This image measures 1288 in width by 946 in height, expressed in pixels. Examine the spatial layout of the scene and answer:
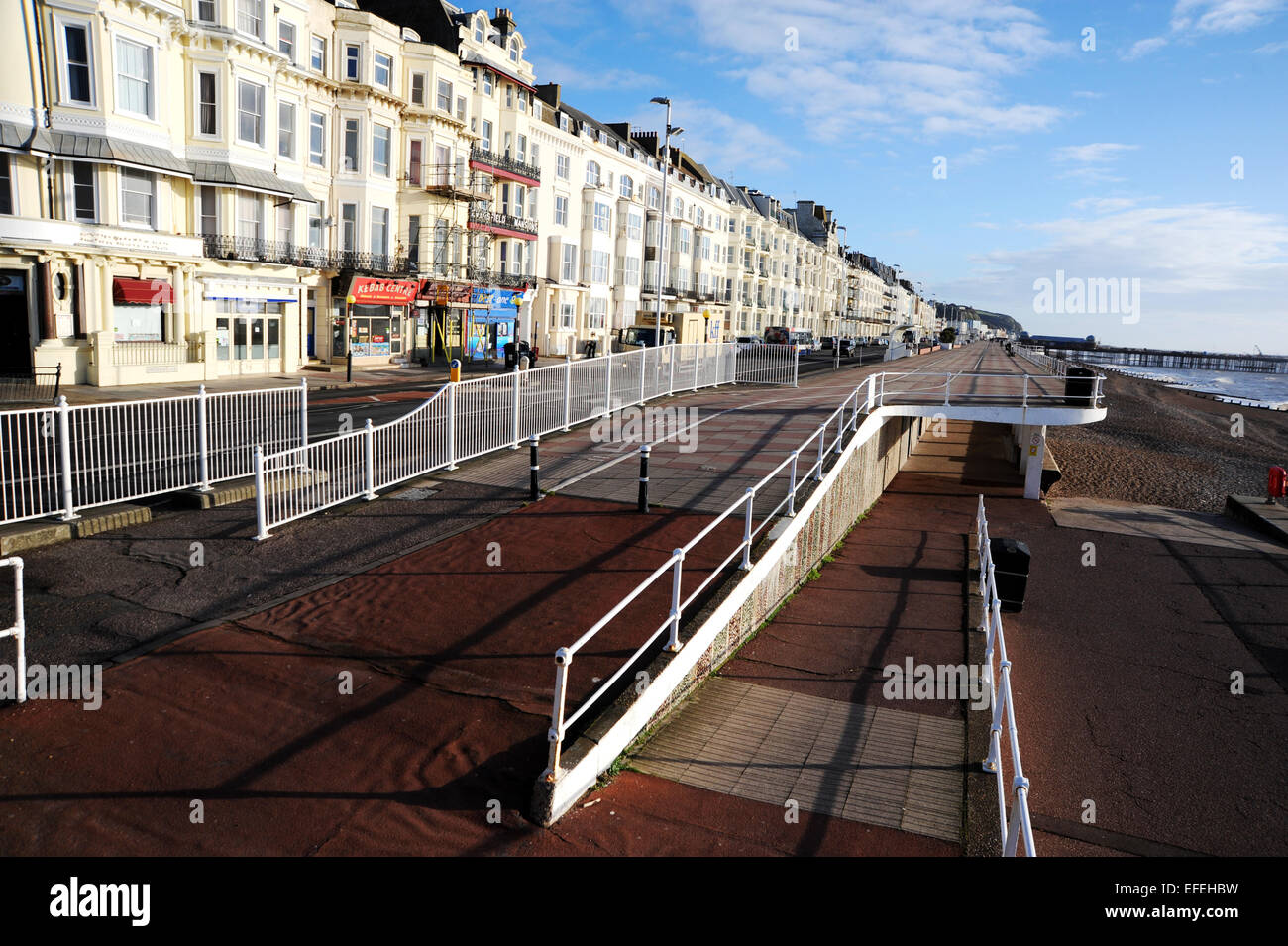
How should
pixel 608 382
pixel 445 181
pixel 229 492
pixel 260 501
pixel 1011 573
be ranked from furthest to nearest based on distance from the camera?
pixel 445 181 < pixel 608 382 < pixel 1011 573 < pixel 229 492 < pixel 260 501

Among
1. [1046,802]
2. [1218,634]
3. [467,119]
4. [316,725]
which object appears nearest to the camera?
[316,725]

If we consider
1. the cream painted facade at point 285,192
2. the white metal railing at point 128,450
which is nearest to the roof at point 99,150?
the cream painted facade at point 285,192

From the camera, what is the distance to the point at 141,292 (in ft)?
83.8

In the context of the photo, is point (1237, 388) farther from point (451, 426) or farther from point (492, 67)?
point (451, 426)

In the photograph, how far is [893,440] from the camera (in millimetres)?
23656

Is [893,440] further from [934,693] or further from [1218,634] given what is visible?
[934,693]

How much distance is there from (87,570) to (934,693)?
8.86 m

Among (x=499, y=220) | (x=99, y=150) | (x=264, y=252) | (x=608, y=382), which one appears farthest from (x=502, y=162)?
(x=608, y=382)

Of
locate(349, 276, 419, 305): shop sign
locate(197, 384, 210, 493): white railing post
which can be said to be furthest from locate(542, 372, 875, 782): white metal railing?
locate(349, 276, 419, 305): shop sign

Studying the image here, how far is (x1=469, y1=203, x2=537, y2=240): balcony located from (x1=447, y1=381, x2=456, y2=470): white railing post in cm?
2704

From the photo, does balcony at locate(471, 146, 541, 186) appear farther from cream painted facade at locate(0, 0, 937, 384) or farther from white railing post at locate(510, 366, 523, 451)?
white railing post at locate(510, 366, 523, 451)

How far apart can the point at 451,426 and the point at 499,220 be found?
28947 millimetres

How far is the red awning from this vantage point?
2519 centimetres

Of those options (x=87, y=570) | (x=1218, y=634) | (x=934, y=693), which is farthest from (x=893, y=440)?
(x=87, y=570)
